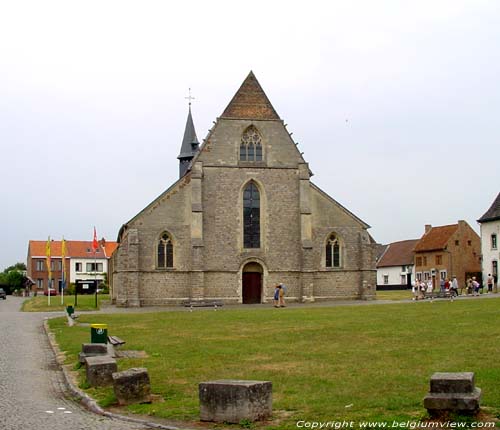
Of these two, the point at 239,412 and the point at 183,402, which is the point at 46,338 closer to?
the point at 183,402

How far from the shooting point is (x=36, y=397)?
13242 millimetres

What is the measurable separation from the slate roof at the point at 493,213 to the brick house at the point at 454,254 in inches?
612

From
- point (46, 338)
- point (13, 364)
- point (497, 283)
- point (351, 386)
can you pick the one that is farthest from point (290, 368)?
point (497, 283)

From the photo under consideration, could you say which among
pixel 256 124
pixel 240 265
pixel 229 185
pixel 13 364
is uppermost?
pixel 256 124

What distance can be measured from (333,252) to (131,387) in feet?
132

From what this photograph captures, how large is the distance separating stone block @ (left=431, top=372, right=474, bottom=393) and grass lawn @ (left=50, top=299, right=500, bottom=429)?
0.51m

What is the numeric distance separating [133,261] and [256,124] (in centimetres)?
1213

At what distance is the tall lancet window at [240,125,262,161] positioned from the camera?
50844 millimetres

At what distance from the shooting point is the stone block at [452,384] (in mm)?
9336

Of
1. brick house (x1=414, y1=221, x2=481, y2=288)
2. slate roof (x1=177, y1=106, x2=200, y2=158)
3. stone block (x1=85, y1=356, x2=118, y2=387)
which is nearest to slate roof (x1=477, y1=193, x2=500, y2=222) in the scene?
brick house (x1=414, y1=221, x2=481, y2=288)

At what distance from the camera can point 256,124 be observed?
168 feet

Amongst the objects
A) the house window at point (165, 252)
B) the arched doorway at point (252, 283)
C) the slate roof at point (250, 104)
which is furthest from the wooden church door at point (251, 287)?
the slate roof at point (250, 104)

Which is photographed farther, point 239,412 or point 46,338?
point 46,338

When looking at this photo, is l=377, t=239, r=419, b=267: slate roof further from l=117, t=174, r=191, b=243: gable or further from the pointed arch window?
l=117, t=174, r=191, b=243: gable
